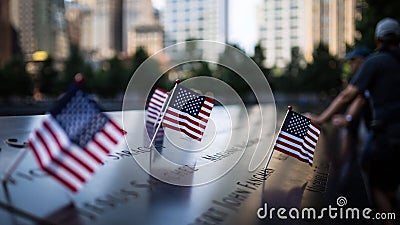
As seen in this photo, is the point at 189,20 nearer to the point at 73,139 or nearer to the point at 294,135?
the point at 294,135

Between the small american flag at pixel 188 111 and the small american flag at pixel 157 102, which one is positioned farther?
the small american flag at pixel 157 102

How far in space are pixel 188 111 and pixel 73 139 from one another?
7.02 feet

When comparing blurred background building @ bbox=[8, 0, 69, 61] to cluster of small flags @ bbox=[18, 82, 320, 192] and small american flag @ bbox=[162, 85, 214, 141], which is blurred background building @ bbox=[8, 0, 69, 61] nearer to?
small american flag @ bbox=[162, 85, 214, 141]

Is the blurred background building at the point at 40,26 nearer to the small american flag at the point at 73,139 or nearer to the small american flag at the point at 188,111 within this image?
the small american flag at the point at 188,111

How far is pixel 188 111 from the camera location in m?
5.05

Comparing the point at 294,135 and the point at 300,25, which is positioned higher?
the point at 300,25

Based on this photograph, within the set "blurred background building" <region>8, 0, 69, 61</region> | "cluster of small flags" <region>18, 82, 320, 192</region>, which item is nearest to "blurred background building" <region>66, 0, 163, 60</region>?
"blurred background building" <region>8, 0, 69, 61</region>

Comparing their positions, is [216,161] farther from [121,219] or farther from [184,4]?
[184,4]

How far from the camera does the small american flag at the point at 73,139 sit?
302 centimetres

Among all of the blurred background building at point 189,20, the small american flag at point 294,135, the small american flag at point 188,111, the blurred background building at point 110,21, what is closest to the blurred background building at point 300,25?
the blurred background building at point 110,21

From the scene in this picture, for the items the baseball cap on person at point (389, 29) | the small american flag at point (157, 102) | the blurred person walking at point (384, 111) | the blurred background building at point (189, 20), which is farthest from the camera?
the blurred background building at point (189, 20)

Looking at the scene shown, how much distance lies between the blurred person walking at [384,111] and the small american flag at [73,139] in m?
1.90

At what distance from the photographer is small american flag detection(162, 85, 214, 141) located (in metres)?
5.03

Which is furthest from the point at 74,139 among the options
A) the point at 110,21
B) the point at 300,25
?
the point at 110,21
